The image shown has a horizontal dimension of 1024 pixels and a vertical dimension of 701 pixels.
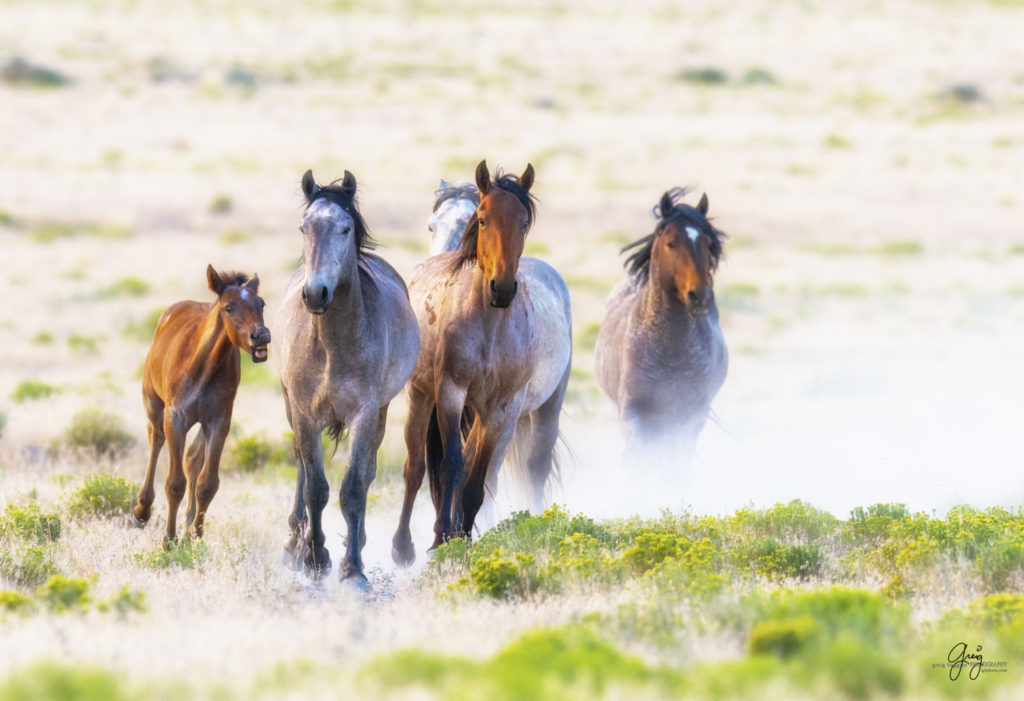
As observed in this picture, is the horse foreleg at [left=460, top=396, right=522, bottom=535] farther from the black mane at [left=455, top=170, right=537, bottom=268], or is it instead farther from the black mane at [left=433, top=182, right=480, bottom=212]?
the black mane at [left=433, top=182, right=480, bottom=212]

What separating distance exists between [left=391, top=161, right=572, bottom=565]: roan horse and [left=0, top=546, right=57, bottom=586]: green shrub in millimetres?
2157

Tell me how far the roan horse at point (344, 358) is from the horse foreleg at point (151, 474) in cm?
147

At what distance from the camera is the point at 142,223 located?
24.1 m

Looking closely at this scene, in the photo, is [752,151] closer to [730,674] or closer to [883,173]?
[883,173]

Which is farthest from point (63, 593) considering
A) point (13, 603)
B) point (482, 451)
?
point (482, 451)

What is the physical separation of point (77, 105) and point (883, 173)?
25.5 m

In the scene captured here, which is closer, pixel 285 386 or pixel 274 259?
pixel 285 386

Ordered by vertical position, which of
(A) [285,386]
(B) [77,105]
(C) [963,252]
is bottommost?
(A) [285,386]

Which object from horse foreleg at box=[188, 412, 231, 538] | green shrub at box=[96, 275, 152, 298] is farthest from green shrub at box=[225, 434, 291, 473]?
green shrub at box=[96, 275, 152, 298]

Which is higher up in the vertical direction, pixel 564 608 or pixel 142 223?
pixel 142 223

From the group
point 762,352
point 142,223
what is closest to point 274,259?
point 142,223

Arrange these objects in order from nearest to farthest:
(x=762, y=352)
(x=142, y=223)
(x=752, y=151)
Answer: (x=762, y=352) → (x=142, y=223) → (x=752, y=151)

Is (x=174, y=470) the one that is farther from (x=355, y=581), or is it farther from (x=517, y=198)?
(x=517, y=198)

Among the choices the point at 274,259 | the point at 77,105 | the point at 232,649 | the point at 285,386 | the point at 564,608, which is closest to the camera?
the point at 232,649
